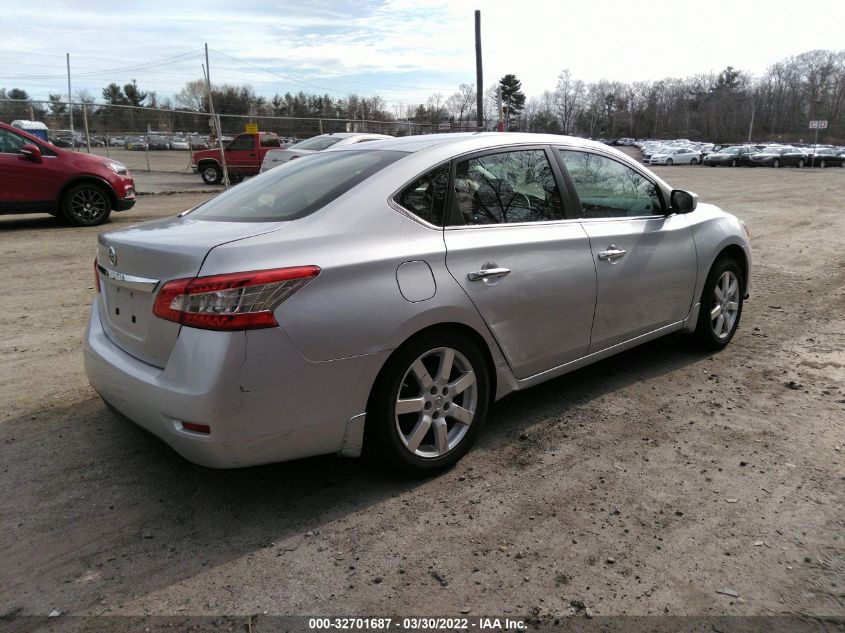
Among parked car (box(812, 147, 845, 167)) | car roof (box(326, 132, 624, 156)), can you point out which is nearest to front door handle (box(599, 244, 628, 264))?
car roof (box(326, 132, 624, 156))

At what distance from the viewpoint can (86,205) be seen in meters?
11.4

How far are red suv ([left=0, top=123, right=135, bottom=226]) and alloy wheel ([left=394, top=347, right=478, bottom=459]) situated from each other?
33.4 ft

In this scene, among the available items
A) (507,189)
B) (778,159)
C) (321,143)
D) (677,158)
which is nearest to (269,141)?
(321,143)

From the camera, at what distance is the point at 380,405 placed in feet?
9.66

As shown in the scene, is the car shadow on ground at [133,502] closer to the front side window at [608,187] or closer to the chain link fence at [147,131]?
the front side window at [608,187]

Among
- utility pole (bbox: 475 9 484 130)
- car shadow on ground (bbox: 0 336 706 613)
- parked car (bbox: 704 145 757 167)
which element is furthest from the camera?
parked car (bbox: 704 145 757 167)

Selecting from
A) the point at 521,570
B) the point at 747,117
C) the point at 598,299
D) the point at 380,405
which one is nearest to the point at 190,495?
the point at 380,405

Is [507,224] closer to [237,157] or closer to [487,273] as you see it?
[487,273]

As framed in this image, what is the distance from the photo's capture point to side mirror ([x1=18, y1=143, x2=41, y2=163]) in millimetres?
10641

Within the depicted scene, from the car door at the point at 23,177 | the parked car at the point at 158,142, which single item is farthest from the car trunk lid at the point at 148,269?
the parked car at the point at 158,142

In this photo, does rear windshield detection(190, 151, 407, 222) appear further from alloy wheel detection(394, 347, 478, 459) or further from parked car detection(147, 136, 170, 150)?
parked car detection(147, 136, 170, 150)

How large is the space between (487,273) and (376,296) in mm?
705

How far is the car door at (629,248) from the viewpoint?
13.1ft

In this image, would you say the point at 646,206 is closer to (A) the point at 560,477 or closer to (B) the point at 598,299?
(B) the point at 598,299
